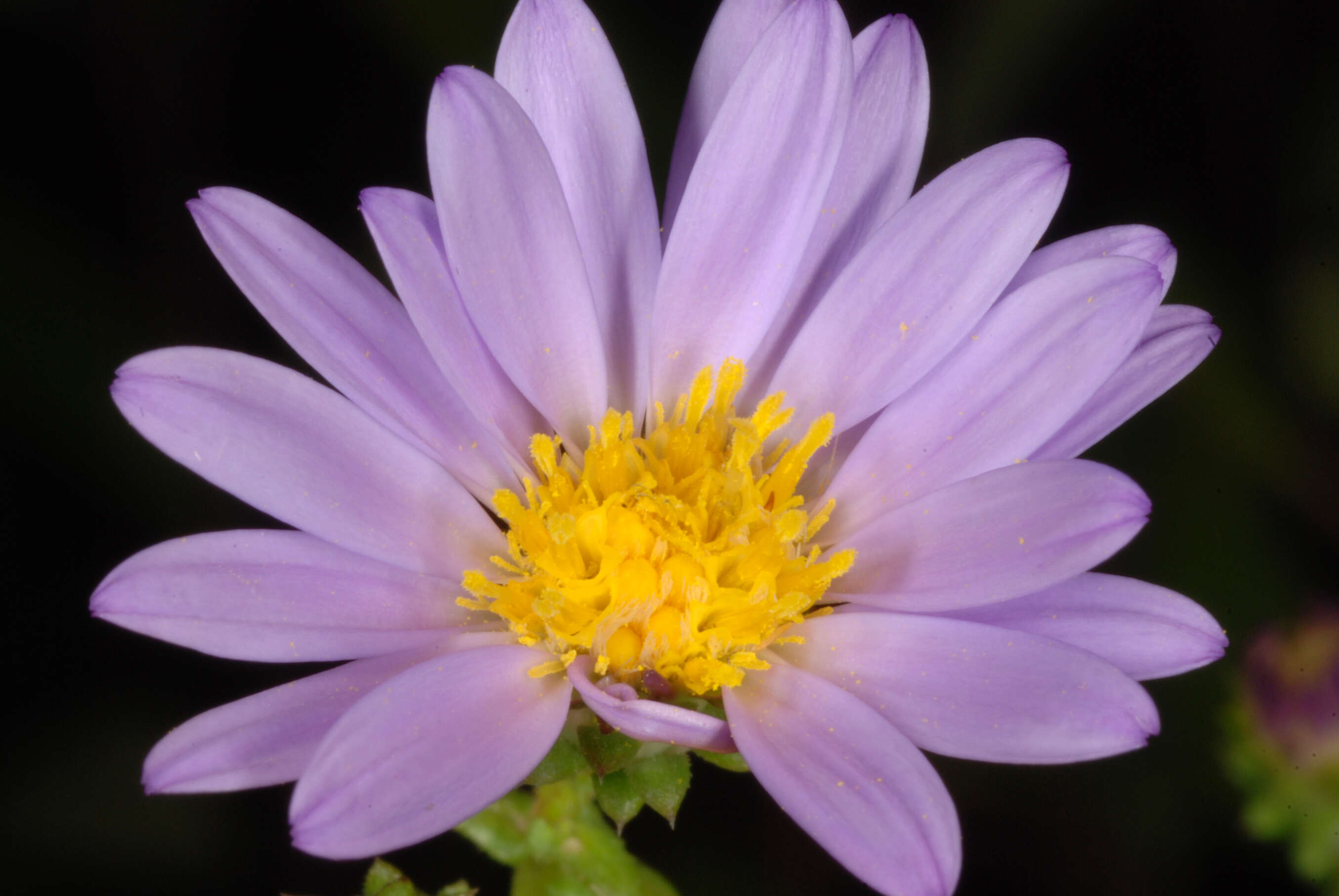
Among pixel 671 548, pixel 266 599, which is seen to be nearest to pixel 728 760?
pixel 671 548

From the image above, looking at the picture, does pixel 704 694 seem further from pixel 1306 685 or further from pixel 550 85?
pixel 1306 685

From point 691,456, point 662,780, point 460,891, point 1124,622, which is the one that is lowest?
point 1124,622

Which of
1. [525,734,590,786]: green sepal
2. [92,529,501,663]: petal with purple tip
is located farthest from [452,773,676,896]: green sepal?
[92,529,501,663]: petal with purple tip

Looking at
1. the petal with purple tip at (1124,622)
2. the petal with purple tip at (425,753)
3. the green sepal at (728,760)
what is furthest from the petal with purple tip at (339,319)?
the petal with purple tip at (1124,622)

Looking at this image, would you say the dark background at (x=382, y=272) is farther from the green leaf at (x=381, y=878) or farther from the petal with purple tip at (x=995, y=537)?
the petal with purple tip at (x=995, y=537)

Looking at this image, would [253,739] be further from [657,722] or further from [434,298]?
[434,298]

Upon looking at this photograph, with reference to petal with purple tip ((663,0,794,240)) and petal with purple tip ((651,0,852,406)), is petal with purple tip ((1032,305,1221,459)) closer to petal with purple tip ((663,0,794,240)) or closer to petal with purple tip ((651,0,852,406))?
petal with purple tip ((651,0,852,406))

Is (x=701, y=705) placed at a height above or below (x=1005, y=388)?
below
